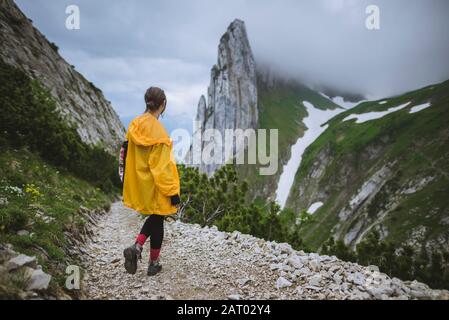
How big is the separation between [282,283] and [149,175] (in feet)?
11.9

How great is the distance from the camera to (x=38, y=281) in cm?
445

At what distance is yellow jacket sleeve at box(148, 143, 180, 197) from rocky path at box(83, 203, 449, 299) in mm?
2037

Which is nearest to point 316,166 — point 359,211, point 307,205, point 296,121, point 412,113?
point 307,205

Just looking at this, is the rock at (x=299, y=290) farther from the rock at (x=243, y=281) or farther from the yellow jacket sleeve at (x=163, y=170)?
the yellow jacket sleeve at (x=163, y=170)

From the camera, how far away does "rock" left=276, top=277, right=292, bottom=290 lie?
243 inches

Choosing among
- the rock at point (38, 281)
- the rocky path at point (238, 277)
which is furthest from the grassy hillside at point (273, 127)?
the rock at point (38, 281)

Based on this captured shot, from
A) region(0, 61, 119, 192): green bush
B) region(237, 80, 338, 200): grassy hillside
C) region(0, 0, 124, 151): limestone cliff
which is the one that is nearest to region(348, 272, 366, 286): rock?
region(0, 61, 119, 192): green bush

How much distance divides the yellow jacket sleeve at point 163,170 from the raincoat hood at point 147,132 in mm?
133

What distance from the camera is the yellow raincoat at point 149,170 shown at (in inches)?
233

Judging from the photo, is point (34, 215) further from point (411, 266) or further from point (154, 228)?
point (411, 266)

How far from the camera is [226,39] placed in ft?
510

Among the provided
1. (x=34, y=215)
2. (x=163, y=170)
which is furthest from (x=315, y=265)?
(x=34, y=215)

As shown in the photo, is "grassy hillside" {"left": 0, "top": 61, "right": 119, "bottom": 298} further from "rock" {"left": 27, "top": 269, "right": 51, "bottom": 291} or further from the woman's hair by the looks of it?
the woman's hair
